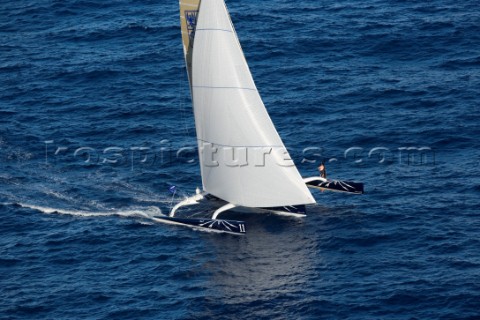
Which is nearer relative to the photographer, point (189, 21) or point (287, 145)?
point (189, 21)

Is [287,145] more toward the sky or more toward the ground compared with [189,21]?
more toward the ground

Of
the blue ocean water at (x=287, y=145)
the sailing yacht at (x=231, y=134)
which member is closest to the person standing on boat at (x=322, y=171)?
the blue ocean water at (x=287, y=145)

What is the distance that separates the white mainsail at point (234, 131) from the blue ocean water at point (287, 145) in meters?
3.28

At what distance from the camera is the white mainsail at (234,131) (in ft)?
297

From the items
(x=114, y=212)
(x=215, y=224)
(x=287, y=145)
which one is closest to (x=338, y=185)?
(x=215, y=224)

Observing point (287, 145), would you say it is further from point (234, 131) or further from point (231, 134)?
point (234, 131)

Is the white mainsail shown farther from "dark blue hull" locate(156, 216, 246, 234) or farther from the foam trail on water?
the foam trail on water

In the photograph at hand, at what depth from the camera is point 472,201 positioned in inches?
3738

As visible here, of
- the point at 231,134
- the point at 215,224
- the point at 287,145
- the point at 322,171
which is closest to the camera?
the point at 215,224

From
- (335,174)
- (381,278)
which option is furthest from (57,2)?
(381,278)

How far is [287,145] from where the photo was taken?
109 m

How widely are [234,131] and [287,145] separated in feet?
55.3

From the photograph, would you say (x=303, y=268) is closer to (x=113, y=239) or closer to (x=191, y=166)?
(x=113, y=239)

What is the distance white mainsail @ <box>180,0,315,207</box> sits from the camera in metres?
90.4
